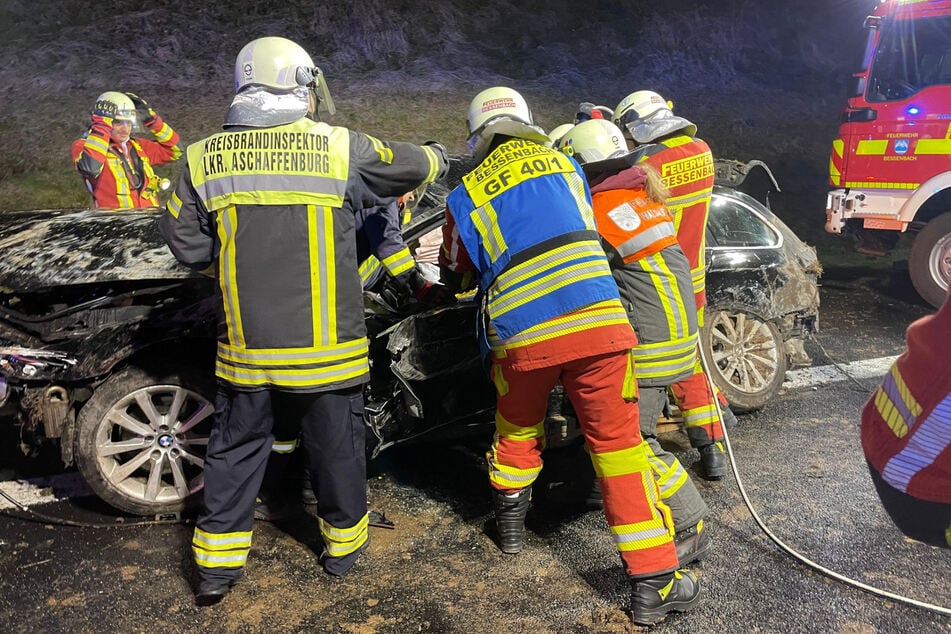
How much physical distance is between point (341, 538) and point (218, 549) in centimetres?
46

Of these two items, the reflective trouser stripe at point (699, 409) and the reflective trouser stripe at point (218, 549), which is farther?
the reflective trouser stripe at point (699, 409)

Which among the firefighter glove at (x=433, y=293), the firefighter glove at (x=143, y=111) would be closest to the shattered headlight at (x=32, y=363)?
the firefighter glove at (x=433, y=293)

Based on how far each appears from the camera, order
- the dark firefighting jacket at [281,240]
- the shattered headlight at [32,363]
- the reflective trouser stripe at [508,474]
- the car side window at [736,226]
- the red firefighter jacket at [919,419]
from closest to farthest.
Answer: the red firefighter jacket at [919,419], the dark firefighting jacket at [281,240], the reflective trouser stripe at [508,474], the shattered headlight at [32,363], the car side window at [736,226]

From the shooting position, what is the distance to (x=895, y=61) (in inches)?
272

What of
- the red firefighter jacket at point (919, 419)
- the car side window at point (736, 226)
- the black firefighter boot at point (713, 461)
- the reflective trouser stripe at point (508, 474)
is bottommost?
the black firefighter boot at point (713, 461)

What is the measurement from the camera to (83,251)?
3748 mm

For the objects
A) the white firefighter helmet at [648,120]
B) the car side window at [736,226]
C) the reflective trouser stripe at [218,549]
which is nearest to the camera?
the reflective trouser stripe at [218,549]

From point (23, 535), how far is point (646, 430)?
278 centimetres

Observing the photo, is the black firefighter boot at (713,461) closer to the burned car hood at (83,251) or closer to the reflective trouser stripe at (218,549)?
the reflective trouser stripe at (218,549)

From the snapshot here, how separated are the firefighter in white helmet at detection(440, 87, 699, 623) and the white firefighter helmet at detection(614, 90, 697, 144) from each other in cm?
132

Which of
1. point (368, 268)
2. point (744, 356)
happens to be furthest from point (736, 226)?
point (368, 268)

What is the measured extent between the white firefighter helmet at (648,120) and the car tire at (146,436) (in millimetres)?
2578

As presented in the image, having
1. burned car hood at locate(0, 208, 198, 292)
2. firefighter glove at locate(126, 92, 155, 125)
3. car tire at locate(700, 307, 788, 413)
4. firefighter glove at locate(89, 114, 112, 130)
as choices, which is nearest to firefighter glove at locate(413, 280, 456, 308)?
burned car hood at locate(0, 208, 198, 292)

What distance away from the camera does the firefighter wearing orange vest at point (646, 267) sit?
2902mm
